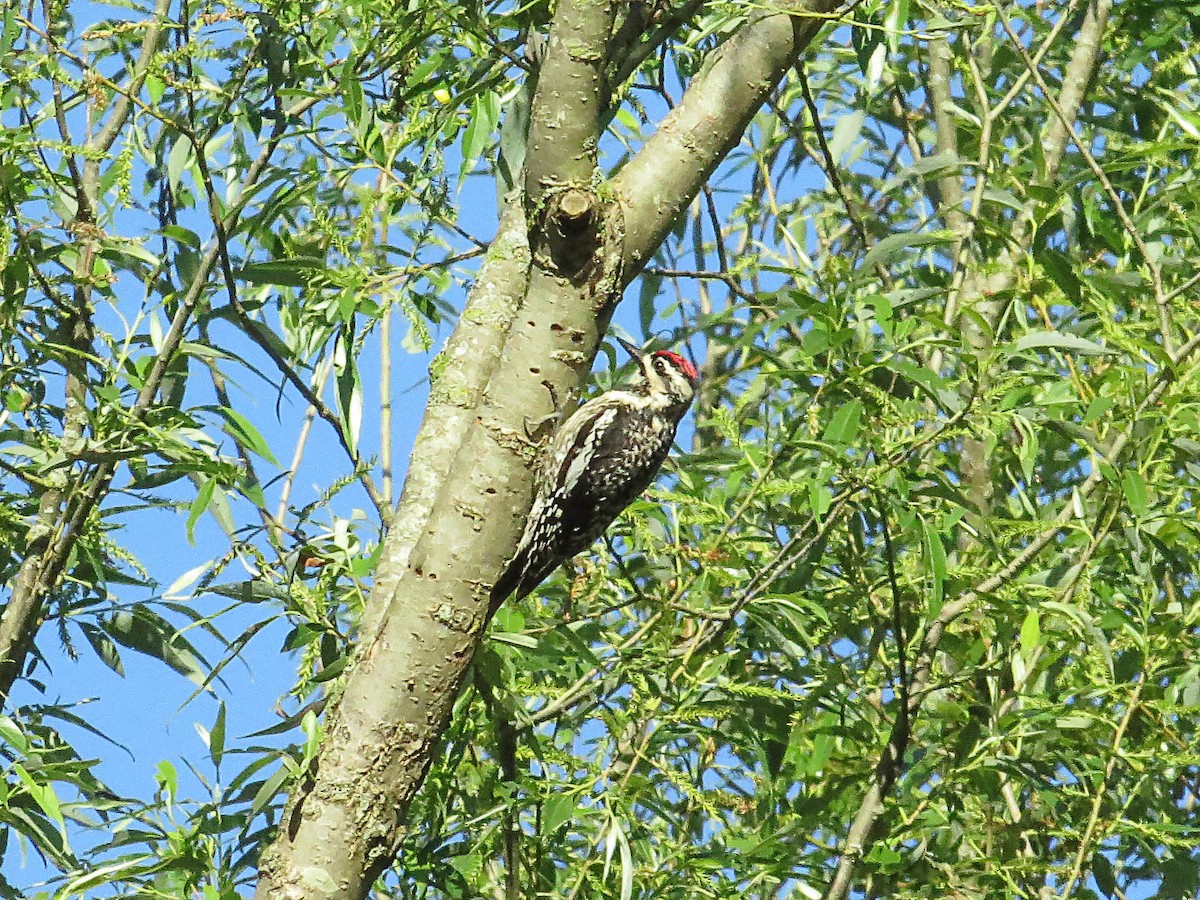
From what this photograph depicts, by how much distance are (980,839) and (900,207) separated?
95.7 inches

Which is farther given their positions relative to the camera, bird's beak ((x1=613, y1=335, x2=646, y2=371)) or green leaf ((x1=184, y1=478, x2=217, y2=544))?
bird's beak ((x1=613, y1=335, x2=646, y2=371))

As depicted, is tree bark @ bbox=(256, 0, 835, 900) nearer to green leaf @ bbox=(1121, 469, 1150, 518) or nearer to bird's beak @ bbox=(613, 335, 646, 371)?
green leaf @ bbox=(1121, 469, 1150, 518)

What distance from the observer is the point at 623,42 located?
7.59 feet

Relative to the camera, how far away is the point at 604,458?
12.2ft

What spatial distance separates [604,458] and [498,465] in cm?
171

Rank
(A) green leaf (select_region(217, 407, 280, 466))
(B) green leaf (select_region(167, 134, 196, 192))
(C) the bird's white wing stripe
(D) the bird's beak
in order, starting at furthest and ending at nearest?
(C) the bird's white wing stripe → (D) the bird's beak → (B) green leaf (select_region(167, 134, 196, 192)) → (A) green leaf (select_region(217, 407, 280, 466))

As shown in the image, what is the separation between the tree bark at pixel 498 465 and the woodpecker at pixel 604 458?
0.75 meters

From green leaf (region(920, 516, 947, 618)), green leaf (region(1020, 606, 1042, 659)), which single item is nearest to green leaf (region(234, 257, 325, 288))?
green leaf (region(920, 516, 947, 618))

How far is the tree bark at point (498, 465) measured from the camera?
1.92m

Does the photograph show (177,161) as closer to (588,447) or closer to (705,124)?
(588,447)

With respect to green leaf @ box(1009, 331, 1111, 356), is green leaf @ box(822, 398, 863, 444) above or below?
below

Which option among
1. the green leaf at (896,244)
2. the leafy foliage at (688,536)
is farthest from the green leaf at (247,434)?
the green leaf at (896,244)

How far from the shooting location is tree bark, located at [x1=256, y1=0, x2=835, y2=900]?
192 centimetres

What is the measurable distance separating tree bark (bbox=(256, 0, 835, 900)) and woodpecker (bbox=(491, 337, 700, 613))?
75 centimetres
